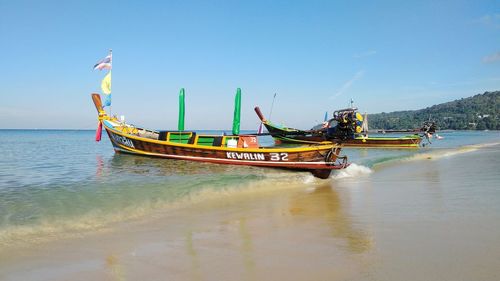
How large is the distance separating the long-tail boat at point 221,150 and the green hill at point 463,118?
109 m

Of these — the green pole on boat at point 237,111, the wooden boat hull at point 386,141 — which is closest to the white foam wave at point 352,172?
the green pole on boat at point 237,111

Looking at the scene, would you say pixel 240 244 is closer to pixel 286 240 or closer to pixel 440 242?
pixel 286 240

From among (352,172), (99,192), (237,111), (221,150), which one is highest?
(237,111)

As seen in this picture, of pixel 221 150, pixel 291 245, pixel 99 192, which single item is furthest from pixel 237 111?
pixel 291 245

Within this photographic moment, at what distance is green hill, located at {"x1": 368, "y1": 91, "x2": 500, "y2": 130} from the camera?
436 feet

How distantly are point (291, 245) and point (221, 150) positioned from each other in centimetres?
1263

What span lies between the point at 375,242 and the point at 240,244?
1.99 metres

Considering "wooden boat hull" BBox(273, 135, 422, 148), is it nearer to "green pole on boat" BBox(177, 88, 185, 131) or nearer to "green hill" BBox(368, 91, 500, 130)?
"green pole on boat" BBox(177, 88, 185, 131)

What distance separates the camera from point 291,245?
5391 millimetres

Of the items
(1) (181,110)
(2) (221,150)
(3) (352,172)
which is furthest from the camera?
(1) (181,110)

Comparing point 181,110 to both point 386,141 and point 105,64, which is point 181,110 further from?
point 386,141

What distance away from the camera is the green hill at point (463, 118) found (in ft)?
436

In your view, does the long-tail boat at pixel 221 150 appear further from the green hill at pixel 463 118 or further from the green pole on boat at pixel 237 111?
the green hill at pixel 463 118

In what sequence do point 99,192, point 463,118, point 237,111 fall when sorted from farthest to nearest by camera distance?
point 463,118, point 237,111, point 99,192
